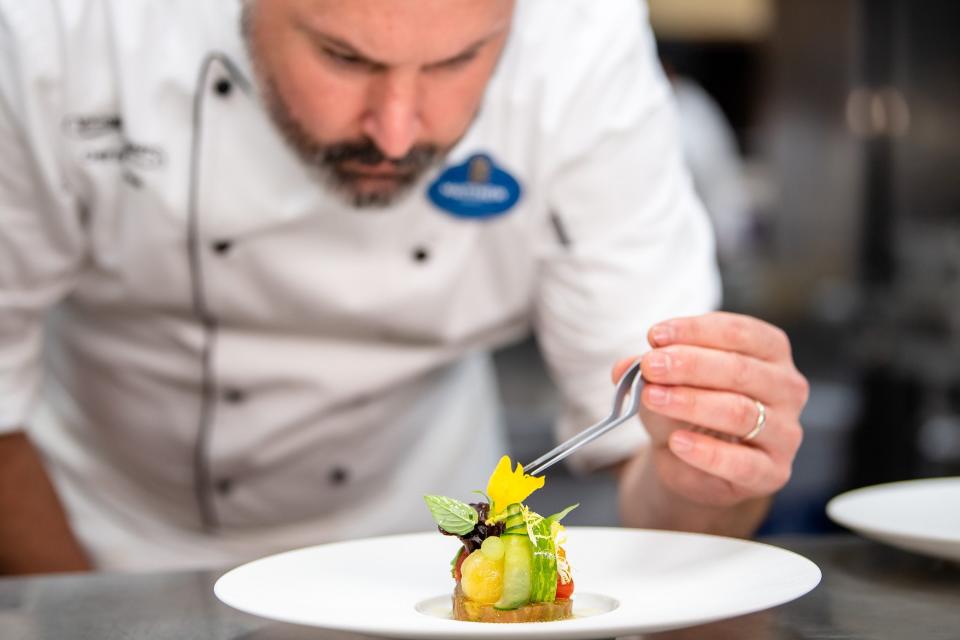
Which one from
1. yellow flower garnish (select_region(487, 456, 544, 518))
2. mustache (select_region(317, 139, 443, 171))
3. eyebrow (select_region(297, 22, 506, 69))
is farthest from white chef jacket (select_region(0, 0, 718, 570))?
yellow flower garnish (select_region(487, 456, 544, 518))

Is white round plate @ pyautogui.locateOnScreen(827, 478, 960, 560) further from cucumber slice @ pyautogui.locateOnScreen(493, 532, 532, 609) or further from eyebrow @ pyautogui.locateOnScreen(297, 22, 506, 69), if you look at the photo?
eyebrow @ pyautogui.locateOnScreen(297, 22, 506, 69)

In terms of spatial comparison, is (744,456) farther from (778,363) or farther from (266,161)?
(266,161)

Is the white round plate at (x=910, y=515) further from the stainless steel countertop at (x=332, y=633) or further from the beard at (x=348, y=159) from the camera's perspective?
the beard at (x=348, y=159)

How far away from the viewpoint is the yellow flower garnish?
110 centimetres

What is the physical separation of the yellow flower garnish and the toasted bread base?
9 cm

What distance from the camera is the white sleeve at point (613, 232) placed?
5.75 feet

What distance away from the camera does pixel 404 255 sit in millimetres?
1854

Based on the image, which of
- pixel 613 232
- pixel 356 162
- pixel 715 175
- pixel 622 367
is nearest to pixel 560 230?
pixel 613 232

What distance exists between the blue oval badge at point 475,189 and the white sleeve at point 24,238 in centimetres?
55

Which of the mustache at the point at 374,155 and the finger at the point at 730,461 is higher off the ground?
the mustache at the point at 374,155

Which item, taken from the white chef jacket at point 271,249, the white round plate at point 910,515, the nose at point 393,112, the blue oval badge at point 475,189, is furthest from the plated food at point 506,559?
the blue oval badge at point 475,189

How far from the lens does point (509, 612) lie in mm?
1057

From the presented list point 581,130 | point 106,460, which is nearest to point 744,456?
point 581,130

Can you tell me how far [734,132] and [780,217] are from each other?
170 centimetres
